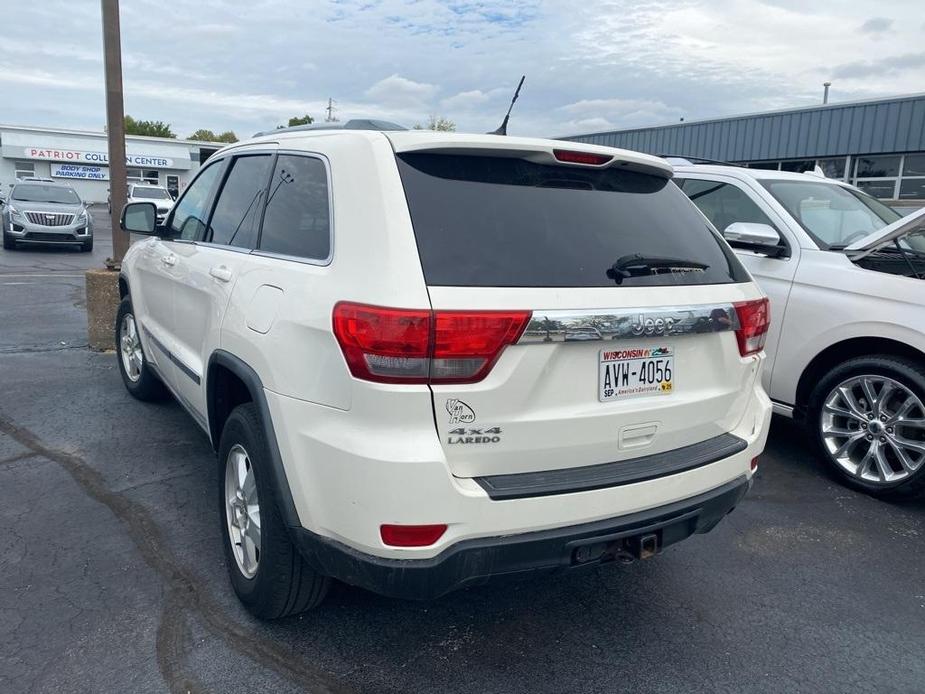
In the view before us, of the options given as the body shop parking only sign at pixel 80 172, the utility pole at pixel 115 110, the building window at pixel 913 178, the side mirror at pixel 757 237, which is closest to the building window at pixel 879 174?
the building window at pixel 913 178

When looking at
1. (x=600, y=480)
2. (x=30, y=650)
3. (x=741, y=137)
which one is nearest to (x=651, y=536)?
(x=600, y=480)

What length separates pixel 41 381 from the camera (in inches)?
247

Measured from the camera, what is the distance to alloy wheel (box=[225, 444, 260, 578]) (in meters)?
2.87

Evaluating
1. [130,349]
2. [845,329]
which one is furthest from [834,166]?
[130,349]

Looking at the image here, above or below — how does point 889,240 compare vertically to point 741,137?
below

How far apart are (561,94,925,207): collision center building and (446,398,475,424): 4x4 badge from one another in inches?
830

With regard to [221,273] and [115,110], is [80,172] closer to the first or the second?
[115,110]

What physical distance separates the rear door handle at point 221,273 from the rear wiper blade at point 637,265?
1630 millimetres

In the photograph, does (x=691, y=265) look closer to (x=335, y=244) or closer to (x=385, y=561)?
(x=335, y=244)

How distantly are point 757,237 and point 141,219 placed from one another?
3.87 m

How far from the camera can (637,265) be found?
2639mm

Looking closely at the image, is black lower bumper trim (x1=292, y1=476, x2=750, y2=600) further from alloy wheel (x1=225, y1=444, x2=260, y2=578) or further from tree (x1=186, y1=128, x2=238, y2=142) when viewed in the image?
tree (x1=186, y1=128, x2=238, y2=142)

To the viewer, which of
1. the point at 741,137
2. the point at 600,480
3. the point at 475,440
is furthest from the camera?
the point at 741,137

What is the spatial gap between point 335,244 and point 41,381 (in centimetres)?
492
